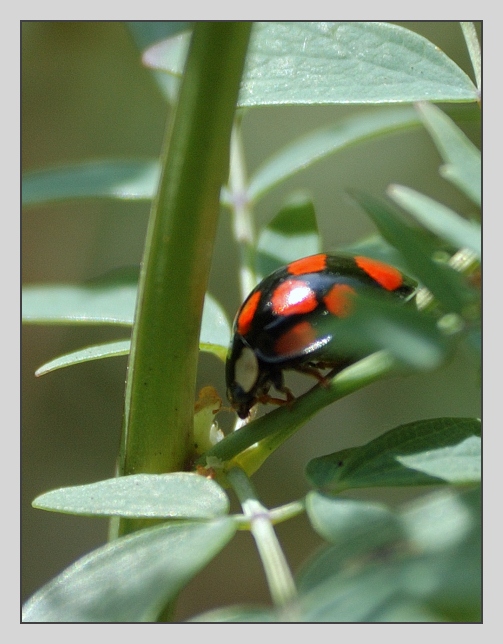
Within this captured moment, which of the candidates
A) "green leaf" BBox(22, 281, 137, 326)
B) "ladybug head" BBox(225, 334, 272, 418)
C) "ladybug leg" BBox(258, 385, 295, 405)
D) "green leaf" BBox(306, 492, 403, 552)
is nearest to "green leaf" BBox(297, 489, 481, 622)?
"green leaf" BBox(306, 492, 403, 552)

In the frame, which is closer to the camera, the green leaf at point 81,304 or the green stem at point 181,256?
the green stem at point 181,256

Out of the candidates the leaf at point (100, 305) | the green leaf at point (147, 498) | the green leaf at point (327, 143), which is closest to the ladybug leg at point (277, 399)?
the leaf at point (100, 305)

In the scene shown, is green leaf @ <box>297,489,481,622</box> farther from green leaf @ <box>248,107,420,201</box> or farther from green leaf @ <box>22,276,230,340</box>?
green leaf @ <box>248,107,420,201</box>

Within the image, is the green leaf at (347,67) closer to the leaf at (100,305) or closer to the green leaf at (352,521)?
the leaf at (100,305)

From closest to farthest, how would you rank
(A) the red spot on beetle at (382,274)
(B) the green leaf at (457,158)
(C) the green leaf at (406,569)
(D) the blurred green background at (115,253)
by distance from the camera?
(C) the green leaf at (406,569), (B) the green leaf at (457,158), (A) the red spot on beetle at (382,274), (D) the blurred green background at (115,253)

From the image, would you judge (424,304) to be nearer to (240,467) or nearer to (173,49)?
(240,467)

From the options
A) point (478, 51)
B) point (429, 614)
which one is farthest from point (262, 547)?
point (478, 51)

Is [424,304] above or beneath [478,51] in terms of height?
beneath
